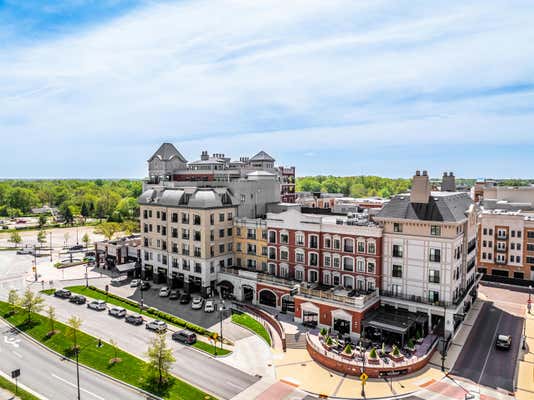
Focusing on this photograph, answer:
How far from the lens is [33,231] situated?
160 meters

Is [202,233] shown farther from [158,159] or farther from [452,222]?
[452,222]

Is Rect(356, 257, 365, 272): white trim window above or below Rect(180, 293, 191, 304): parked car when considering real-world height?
above

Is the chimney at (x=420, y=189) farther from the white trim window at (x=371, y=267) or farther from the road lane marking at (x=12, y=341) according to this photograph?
the road lane marking at (x=12, y=341)

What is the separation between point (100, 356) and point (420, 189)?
4656cm

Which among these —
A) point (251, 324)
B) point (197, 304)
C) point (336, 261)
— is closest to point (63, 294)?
point (197, 304)

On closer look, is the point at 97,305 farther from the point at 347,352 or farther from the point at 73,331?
Result: the point at 347,352

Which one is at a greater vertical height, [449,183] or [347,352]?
[449,183]

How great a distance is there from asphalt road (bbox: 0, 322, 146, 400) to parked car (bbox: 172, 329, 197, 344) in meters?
10.4

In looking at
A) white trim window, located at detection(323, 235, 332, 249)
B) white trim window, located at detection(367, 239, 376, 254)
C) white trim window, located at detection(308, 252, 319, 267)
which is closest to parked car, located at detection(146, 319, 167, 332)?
white trim window, located at detection(308, 252, 319, 267)

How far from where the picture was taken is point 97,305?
209 feet

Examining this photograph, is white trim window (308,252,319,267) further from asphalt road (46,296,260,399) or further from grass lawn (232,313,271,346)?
asphalt road (46,296,260,399)

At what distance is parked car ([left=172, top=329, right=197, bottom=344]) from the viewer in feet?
167

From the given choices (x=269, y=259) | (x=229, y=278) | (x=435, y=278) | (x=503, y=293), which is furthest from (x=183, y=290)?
(x=503, y=293)

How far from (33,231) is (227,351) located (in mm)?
142994
